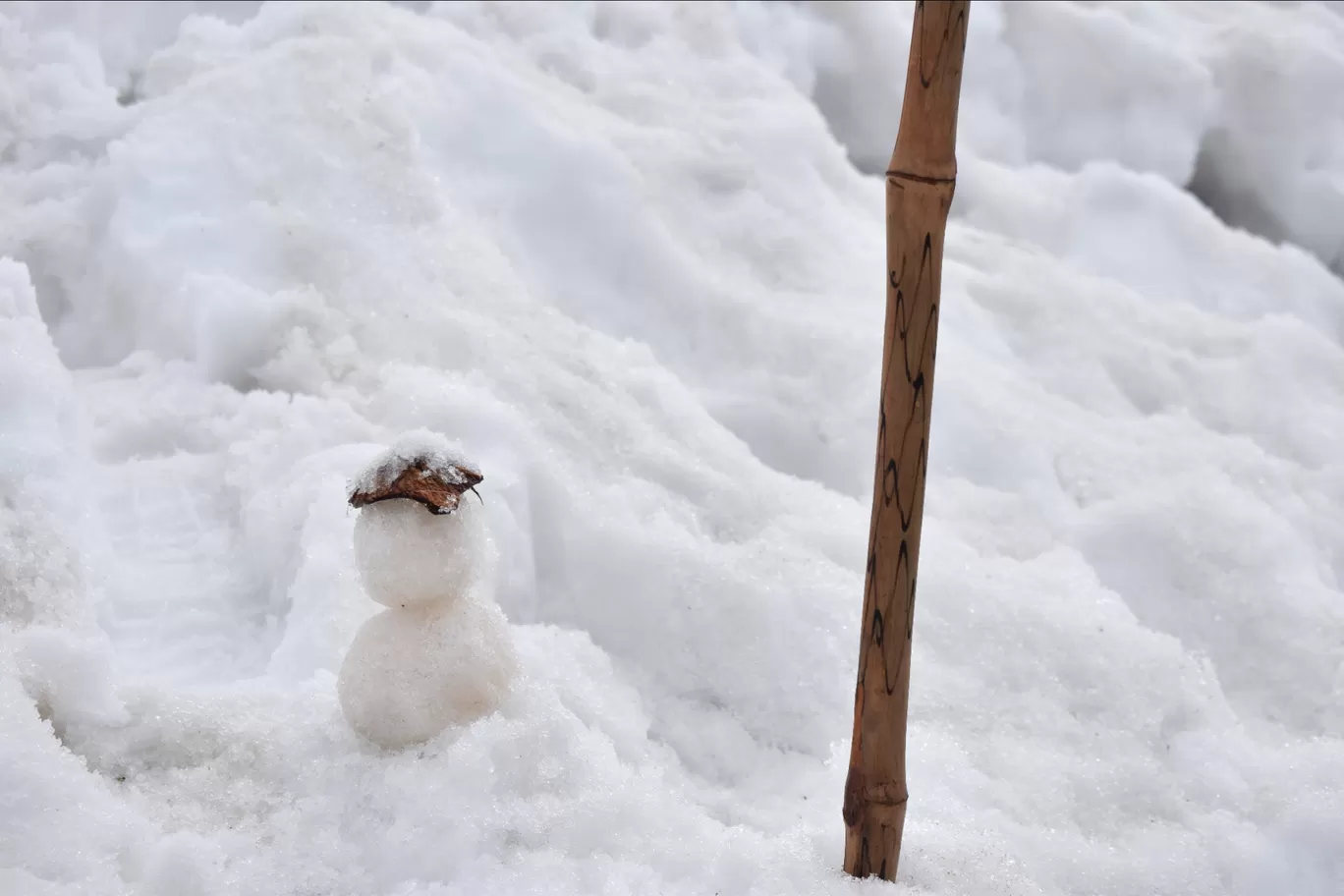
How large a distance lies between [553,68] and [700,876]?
205 centimetres

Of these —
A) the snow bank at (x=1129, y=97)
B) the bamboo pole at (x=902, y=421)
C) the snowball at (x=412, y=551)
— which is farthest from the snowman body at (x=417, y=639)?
the snow bank at (x=1129, y=97)

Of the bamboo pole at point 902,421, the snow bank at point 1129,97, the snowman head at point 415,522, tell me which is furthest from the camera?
the snow bank at point 1129,97

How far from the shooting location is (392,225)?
7.01ft

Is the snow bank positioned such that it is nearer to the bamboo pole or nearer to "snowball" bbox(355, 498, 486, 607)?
the bamboo pole

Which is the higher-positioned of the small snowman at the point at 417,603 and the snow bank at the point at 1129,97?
the snow bank at the point at 1129,97

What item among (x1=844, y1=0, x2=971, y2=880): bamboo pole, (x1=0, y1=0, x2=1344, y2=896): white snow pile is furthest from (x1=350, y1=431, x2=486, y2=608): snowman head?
(x1=844, y1=0, x2=971, y2=880): bamboo pole

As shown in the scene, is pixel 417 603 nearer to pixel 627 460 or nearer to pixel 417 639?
pixel 417 639

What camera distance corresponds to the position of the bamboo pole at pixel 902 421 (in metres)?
1.11

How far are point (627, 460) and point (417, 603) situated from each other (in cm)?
71

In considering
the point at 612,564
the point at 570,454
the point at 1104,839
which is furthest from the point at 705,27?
the point at 1104,839

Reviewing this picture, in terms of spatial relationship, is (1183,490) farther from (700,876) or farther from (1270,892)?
(700,876)

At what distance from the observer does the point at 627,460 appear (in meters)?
1.96

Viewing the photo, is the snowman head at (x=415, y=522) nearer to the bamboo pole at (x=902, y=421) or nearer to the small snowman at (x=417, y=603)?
the small snowman at (x=417, y=603)

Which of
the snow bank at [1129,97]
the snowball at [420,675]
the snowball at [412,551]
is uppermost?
the snow bank at [1129,97]
